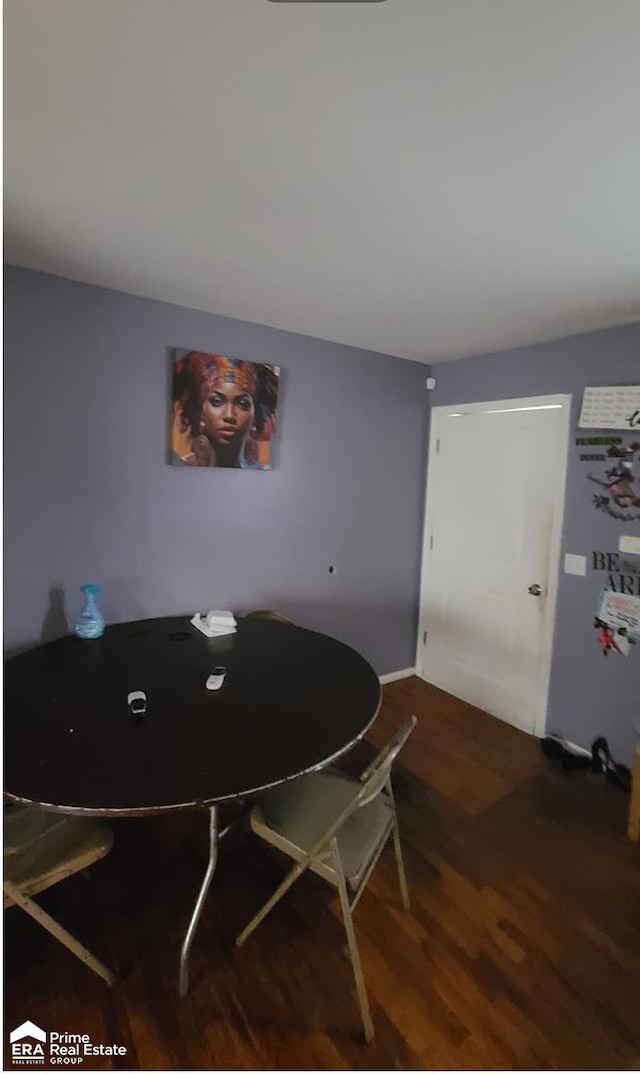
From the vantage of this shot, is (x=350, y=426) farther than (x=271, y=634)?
Yes

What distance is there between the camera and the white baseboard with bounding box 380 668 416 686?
3455mm

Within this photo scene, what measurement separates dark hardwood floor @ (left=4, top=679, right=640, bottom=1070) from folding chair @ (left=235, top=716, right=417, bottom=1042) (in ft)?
0.40

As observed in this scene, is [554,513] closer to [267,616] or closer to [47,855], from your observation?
[267,616]

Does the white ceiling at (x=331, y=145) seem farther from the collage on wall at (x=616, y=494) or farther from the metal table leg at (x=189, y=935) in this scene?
the metal table leg at (x=189, y=935)

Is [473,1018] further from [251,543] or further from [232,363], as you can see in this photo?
[232,363]

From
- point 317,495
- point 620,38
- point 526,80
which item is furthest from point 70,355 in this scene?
point 620,38

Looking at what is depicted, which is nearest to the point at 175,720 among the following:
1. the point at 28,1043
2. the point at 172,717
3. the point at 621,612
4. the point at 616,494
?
the point at 172,717

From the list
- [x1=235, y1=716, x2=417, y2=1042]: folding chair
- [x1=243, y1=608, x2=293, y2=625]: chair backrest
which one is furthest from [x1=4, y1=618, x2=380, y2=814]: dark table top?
[x1=243, y1=608, x2=293, y2=625]: chair backrest

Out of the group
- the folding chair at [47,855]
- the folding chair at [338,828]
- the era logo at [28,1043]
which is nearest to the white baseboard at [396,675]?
the folding chair at [338,828]

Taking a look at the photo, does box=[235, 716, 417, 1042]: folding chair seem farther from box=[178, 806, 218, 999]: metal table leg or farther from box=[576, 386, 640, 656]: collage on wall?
box=[576, 386, 640, 656]: collage on wall

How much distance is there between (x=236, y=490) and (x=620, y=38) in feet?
7.10

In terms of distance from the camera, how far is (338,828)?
52.0 inches

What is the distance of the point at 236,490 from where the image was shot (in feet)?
8.68

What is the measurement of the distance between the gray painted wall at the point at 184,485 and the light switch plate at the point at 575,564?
1095mm
